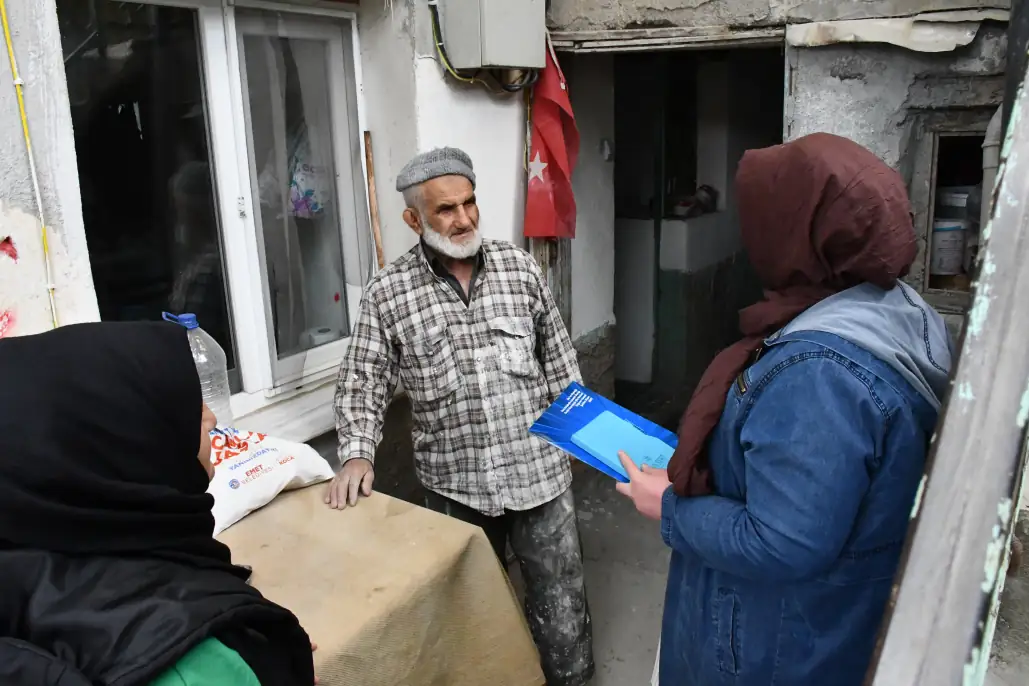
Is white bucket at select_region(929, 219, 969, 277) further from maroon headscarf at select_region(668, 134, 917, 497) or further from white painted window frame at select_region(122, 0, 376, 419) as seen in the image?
white painted window frame at select_region(122, 0, 376, 419)

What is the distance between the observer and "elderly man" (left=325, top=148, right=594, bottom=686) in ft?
6.99

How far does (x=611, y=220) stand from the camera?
165 inches

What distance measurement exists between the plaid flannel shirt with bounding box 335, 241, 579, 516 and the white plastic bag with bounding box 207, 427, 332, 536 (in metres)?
0.25

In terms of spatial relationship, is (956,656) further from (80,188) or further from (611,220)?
(611,220)

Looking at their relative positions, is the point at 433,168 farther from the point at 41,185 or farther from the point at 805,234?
the point at 805,234

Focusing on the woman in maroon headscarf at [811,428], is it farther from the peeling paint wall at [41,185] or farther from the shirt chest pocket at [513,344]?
the peeling paint wall at [41,185]

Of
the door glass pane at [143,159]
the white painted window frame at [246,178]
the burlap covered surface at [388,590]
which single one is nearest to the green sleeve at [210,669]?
the burlap covered surface at [388,590]

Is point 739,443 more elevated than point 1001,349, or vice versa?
point 1001,349

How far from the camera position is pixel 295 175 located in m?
2.52

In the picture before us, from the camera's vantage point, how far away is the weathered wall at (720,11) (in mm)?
2416

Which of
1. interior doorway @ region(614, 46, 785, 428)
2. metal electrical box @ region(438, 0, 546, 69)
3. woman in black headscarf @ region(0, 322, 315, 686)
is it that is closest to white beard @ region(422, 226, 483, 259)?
metal electrical box @ region(438, 0, 546, 69)

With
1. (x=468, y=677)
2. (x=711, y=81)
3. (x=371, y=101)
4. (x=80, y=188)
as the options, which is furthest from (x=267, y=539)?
(x=711, y=81)

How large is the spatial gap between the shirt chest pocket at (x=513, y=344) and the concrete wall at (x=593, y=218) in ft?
5.29

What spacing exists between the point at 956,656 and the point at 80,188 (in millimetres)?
2013
